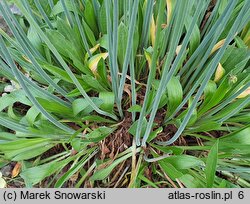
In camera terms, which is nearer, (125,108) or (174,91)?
(174,91)

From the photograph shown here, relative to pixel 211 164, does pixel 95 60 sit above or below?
above

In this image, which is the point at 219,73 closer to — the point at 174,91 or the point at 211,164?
the point at 174,91

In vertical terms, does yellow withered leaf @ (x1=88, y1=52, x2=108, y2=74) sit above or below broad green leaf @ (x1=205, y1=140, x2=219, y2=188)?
above

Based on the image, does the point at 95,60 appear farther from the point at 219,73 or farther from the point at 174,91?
the point at 219,73

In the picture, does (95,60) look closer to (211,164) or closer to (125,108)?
(125,108)

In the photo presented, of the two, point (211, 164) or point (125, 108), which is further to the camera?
point (125, 108)

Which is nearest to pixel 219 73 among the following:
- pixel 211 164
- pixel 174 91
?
pixel 174 91

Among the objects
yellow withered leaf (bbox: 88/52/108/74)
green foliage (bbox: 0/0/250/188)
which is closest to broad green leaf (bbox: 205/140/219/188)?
green foliage (bbox: 0/0/250/188)

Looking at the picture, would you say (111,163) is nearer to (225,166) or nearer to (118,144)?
(118,144)

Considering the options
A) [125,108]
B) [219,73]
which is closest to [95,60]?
[125,108]

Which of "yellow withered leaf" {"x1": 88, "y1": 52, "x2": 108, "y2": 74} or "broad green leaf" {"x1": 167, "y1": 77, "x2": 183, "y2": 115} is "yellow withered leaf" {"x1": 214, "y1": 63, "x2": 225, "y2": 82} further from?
"yellow withered leaf" {"x1": 88, "y1": 52, "x2": 108, "y2": 74}

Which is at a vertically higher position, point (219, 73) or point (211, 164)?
point (219, 73)
